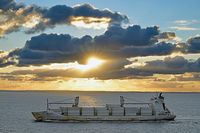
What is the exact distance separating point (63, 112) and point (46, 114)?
553 cm

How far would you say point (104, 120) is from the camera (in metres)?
160

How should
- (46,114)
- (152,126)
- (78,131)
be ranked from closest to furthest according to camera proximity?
(78,131) → (152,126) → (46,114)

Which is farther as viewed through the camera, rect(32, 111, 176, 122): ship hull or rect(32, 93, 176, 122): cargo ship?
rect(32, 93, 176, 122): cargo ship

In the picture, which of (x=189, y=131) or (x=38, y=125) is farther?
(x=38, y=125)

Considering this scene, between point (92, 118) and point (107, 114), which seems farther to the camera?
point (107, 114)

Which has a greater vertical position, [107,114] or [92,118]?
[107,114]

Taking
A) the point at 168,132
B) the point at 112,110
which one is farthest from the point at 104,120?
the point at 168,132

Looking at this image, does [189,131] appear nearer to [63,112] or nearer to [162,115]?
[162,115]

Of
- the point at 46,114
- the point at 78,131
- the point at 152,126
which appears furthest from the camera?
the point at 46,114

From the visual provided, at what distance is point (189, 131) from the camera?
139125mm

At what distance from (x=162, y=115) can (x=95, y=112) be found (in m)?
21.6

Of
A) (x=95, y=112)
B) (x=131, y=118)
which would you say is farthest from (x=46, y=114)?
(x=131, y=118)

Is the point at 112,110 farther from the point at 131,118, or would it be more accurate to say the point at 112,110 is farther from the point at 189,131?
the point at 189,131

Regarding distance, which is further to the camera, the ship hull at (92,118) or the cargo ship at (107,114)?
the cargo ship at (107,114)
